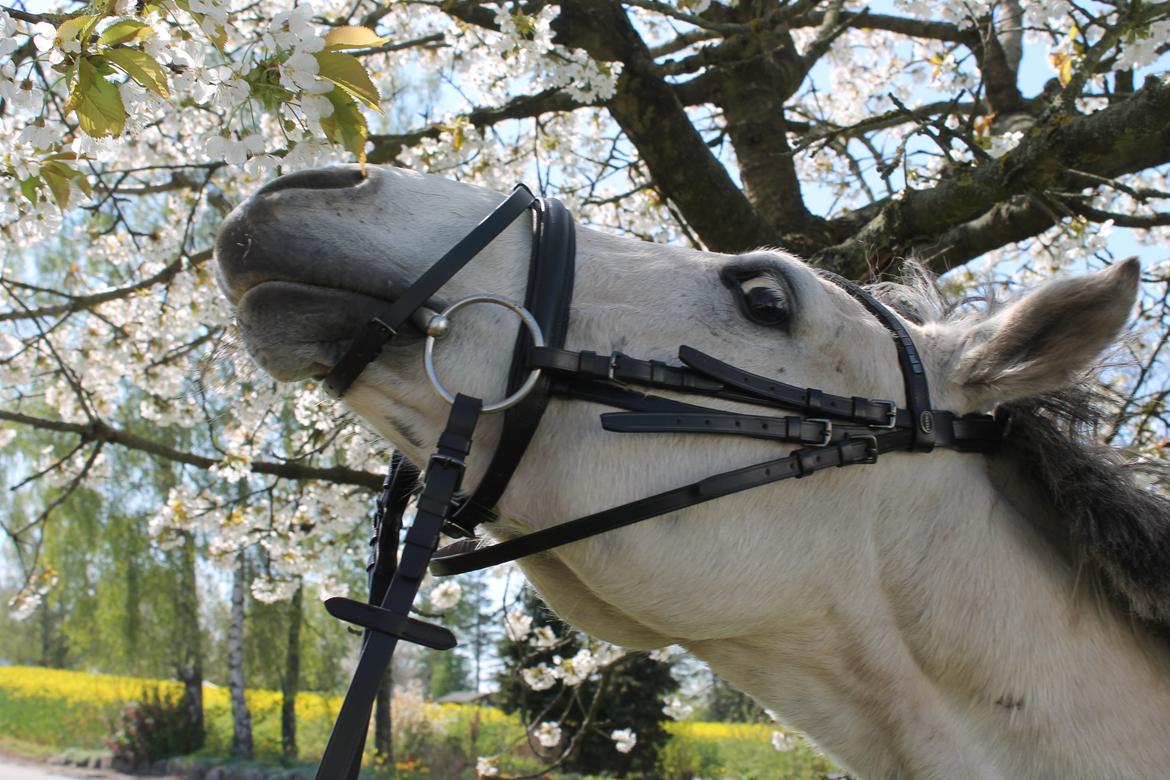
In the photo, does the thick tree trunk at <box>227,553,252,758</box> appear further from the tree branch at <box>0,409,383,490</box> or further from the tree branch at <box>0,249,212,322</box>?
the tree branch at <box>0,409,383,490</box>

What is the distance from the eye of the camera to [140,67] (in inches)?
65.6

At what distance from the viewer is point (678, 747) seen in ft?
50.6

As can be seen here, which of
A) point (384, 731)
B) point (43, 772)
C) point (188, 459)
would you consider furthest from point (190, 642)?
point (188, 459)

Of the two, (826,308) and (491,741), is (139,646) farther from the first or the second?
(826,308)

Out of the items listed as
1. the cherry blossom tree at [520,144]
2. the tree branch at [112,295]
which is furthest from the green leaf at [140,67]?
the tree branch at [112,295]

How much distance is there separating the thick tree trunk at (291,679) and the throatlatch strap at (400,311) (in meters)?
18.5

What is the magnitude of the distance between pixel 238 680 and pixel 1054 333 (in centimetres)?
1962

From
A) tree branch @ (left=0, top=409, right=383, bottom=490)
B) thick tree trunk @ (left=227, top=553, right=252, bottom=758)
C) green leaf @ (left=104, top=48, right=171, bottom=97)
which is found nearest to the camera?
green leaf @ (left=104, top=48, right=171, bottom=97)

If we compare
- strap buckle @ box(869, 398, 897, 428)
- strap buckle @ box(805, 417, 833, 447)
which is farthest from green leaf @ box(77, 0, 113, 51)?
strap buckle @ box(869, 398, 897, 428)

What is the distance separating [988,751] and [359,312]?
1434mm

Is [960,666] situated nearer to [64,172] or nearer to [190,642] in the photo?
[64,172]

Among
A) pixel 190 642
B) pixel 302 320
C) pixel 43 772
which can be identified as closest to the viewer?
pixel 302 320

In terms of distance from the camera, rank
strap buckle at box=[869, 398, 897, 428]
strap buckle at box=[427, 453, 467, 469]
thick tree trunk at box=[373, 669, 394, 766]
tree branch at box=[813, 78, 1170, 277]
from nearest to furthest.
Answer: strap buckle at box=[427, 453, 467, 469], strap buckle at box=[869, 398, 897, 428], tree branch at box=[813, 78, 1170, 277], thick tree trunk at box=[373, 669, 394, 766]

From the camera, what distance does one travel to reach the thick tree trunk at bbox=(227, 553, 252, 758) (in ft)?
60.8
